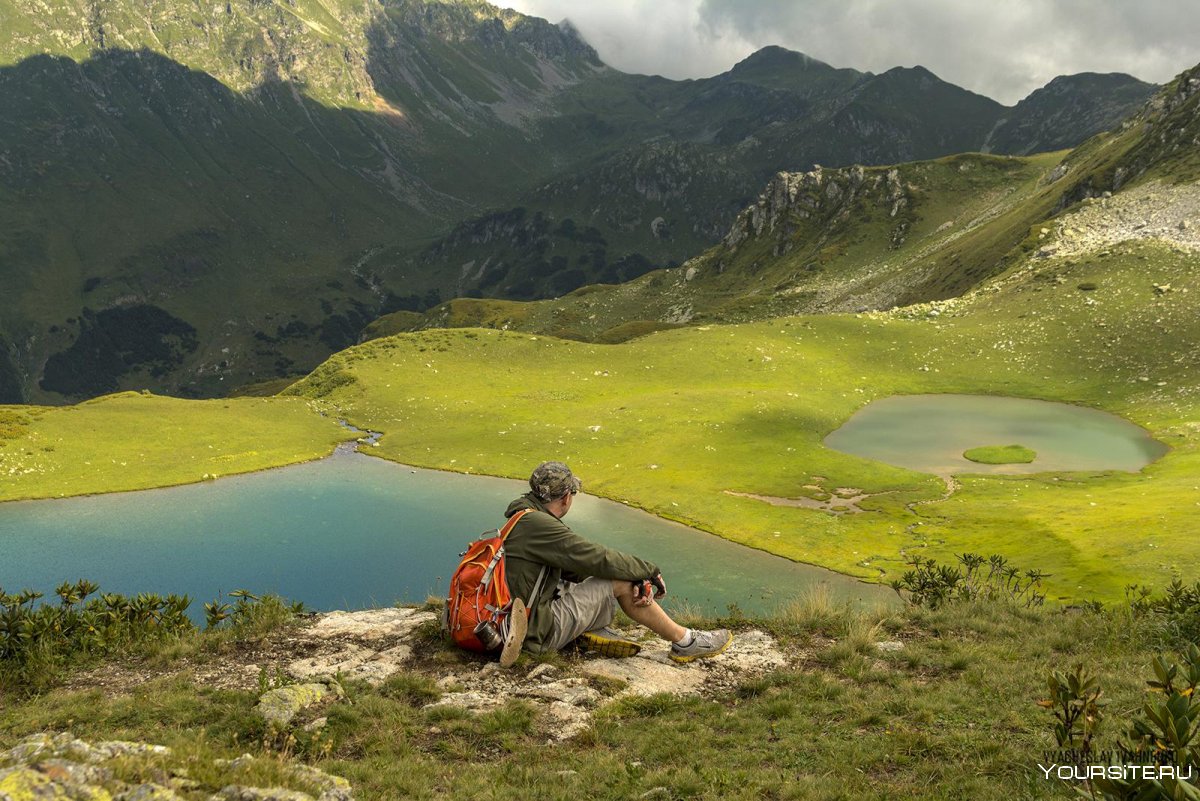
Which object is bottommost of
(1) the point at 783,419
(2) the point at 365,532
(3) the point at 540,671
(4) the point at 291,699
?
(2) the point at 365,532

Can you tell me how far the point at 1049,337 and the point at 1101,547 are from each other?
55.7 m

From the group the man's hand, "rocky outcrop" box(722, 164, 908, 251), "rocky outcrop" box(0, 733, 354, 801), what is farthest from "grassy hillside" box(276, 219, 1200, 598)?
"rocky outcrop" box(722, 164, 908, 251)

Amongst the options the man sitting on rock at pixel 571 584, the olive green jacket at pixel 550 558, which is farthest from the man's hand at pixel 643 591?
the olive green jacket at pixel 550 558

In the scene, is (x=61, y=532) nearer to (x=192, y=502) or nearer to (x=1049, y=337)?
(x=192, y=502)

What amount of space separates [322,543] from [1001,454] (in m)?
44.6

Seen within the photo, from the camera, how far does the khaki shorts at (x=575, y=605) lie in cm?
1256

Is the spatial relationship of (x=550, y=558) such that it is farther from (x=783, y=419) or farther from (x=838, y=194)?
(x=838, y=194)

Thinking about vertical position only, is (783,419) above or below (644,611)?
above

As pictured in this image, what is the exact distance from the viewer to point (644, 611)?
12336 mm

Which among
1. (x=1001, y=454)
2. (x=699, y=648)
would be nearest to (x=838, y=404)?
(x=1001, y=454)

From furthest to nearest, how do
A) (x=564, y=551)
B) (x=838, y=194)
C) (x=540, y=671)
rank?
(x=838, y=194), (x=540, y=671), (x=564, y=551)

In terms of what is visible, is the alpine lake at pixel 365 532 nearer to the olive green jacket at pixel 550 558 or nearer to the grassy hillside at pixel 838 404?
the grassy hillside at pixel 838 404

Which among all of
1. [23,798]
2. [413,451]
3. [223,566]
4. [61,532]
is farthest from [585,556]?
[413,451]

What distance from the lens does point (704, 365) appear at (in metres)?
78.6
